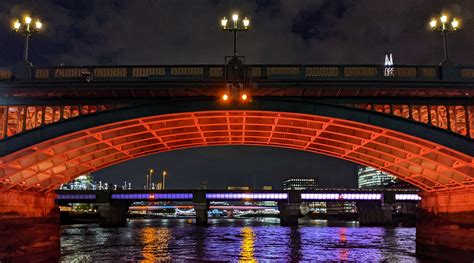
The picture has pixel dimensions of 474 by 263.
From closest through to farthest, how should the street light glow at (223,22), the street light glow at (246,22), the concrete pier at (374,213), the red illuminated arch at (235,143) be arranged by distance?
the street light glow at (246,22), the street light glow at (223,22), the red illuminated arch at (235,143), the concrete pier at (374,213)

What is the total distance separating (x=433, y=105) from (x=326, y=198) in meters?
119

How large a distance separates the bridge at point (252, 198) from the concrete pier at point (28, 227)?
82.4 metres

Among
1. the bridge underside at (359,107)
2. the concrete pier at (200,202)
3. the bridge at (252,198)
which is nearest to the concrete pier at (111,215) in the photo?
the bridge at (252,198)

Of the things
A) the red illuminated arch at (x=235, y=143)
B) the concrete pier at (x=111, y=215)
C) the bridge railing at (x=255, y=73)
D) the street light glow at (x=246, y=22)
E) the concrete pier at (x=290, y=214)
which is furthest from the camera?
the concrete pier at (x=290, y=214)

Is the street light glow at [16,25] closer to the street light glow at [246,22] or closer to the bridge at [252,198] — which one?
the street light glow at [246,22]

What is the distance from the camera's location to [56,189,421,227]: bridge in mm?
131125

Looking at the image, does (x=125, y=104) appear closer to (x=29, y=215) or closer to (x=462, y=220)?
(x=29, y=215)

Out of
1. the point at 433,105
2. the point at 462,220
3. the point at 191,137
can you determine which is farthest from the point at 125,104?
the point at 462,220

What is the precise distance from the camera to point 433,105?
30.6 meters

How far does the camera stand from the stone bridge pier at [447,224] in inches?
1490

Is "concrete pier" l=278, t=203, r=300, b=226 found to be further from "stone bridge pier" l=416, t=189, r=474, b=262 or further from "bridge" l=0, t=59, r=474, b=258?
"bridge" l=0, t=59, r=474, b=258

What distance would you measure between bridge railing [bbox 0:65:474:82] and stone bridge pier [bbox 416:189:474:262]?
1343 cm

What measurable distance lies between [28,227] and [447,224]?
35.7m

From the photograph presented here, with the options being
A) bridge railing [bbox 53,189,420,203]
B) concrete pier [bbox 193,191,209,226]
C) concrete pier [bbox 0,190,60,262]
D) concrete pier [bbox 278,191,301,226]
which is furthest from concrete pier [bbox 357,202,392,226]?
concrete pier [bbox 0,190,60,262]
